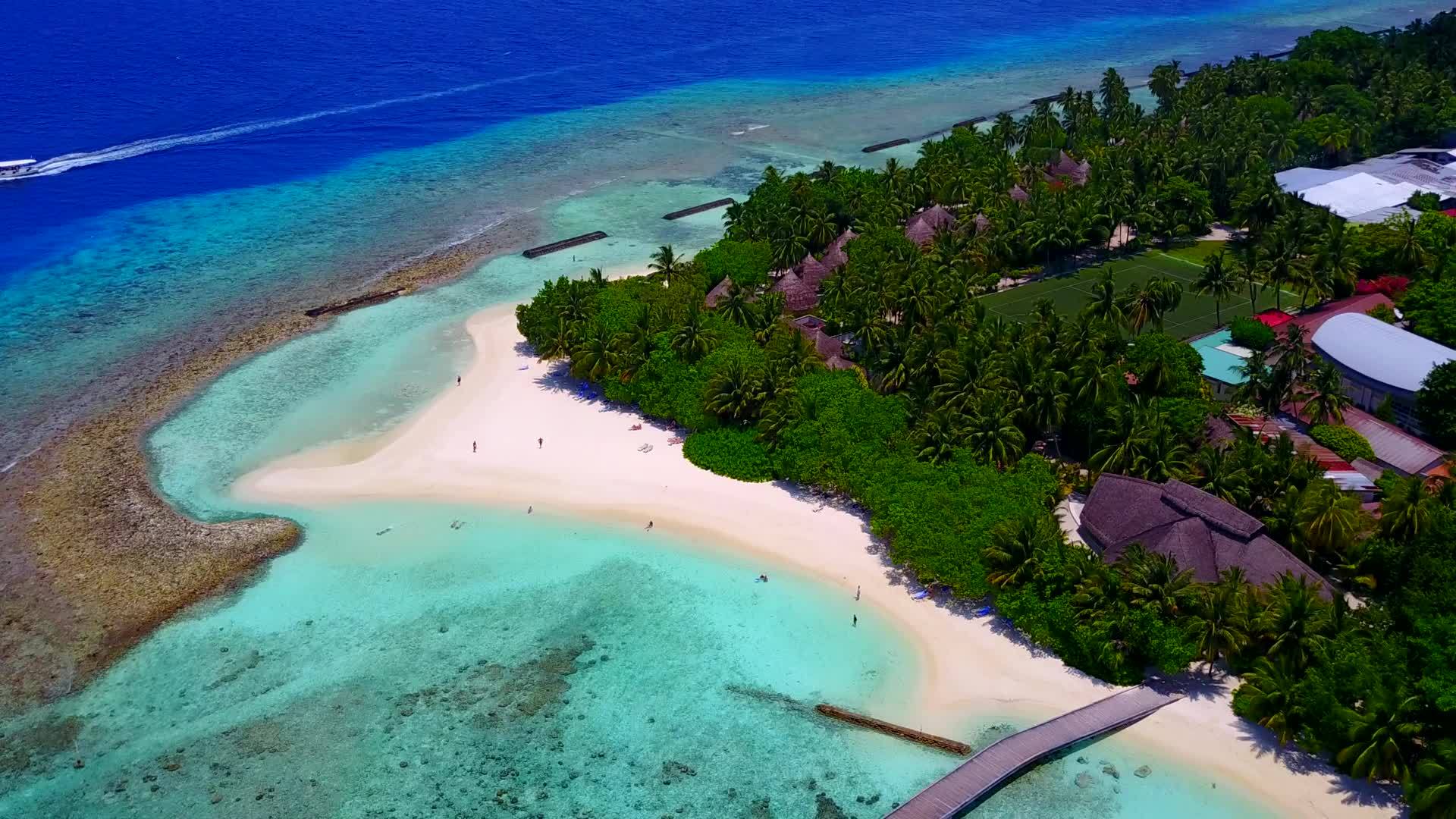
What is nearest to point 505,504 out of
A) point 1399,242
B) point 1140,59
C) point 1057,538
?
point 1057,538

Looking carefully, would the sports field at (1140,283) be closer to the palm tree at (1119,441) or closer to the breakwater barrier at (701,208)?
the palm tree at (1119,441)

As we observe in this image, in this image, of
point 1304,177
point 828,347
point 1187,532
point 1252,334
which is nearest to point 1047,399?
point 1187,532

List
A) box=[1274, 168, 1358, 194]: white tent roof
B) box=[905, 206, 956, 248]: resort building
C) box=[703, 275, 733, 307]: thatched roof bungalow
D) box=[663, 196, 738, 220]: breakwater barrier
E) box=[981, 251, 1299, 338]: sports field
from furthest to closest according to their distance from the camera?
box=[663, 196, 738, 220]: breakwater barrier < box=[1274, 168, 1358, 194]: white tent roof < box=[905, 206, 956, 248]: resort building < box=[981, 251, 1299, 338]: sports field < box=[703, 275, 733, 307]: thatched roof bungalow

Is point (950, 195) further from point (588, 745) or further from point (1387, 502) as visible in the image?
point (588, 745)

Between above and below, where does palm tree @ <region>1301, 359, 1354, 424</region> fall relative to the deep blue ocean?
below

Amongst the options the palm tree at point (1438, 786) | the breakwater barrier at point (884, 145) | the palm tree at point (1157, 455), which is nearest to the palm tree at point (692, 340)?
the palm tree at point (1157, 455)

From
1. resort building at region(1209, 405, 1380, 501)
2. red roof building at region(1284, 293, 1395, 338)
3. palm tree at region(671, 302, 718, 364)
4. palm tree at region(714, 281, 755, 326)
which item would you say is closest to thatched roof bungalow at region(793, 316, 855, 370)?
palm tree at region(714, 281, 755, 326)

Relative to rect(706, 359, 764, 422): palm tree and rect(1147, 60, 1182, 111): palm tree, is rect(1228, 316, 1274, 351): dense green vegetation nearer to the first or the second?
rect(706, 359, 764, 422): palm tree
